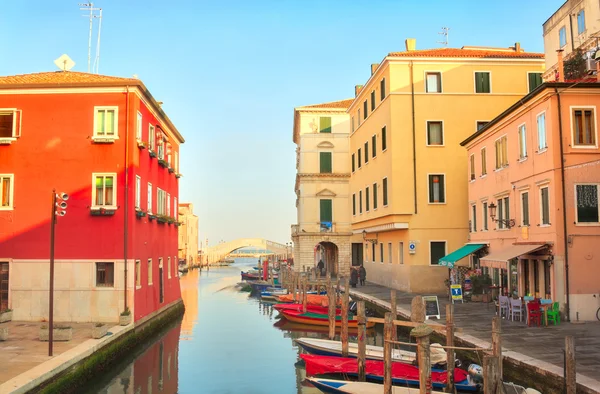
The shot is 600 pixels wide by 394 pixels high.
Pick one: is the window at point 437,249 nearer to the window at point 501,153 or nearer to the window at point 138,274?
the window at point 501,153

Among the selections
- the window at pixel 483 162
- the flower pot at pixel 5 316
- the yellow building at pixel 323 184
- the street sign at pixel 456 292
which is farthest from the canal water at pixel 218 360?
the yellow building at pixel 323 184

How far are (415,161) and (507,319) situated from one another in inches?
426

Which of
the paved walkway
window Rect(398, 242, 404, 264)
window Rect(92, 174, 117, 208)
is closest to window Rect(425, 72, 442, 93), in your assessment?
window Rect(398, 242, 404, 264)

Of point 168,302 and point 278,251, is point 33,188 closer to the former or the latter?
point 168,302

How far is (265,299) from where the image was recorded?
35438 millimetres

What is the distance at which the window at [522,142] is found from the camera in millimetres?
17516

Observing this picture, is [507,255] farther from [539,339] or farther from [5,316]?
[5,316]

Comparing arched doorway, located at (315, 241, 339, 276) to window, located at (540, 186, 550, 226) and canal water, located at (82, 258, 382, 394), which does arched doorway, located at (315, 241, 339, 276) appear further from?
window, located at (540, 186, 550, 226)

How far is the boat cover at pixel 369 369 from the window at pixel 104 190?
801 centimetres

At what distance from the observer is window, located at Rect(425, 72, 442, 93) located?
2586 centimetres

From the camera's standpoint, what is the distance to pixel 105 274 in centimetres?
1711

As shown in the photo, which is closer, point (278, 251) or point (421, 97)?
point (421, 97)

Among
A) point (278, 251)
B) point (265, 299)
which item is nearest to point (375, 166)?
point (265, 299)

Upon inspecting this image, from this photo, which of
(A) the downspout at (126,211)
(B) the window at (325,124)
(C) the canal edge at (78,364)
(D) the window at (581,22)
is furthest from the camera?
(B) the window at (325,124)
